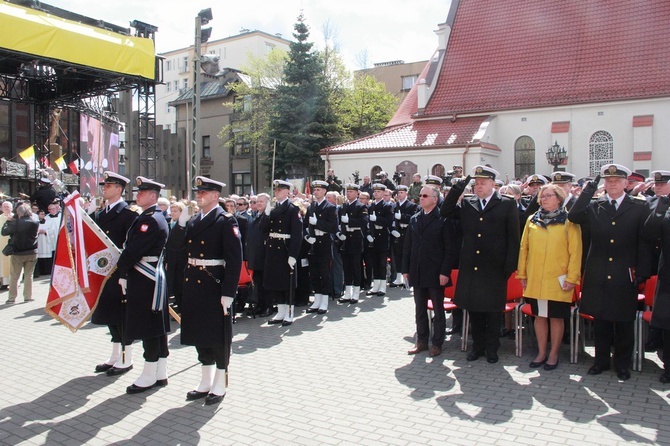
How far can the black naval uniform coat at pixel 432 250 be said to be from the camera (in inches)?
277

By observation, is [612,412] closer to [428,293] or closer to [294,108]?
[428,293]

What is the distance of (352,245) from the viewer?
11.2 m

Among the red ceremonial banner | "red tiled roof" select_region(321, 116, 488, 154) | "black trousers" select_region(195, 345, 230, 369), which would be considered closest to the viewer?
"black trousers" select_region(195, 345, 230, 369)

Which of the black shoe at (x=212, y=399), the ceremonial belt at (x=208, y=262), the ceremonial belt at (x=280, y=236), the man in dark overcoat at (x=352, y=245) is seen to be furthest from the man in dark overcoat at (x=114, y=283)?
the man in dark overcoat at (x=352, y=245)


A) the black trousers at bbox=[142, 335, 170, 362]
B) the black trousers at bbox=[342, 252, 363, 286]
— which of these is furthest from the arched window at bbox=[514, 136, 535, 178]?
the black trousers at bbox=[142, 335, 170, 362]

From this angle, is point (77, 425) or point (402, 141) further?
point (402, 141)

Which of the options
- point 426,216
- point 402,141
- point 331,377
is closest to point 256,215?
point 426,216

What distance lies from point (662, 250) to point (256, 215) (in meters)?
6.47

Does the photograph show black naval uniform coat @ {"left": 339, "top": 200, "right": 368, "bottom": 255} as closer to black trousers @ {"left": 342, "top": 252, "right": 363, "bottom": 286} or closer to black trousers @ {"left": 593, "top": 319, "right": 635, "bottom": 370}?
black trousers @ {"left": 342, "top": 252, "right": 363, "bottom": 286}

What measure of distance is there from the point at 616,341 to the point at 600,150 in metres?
25.2

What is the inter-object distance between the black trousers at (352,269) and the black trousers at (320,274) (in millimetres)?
882

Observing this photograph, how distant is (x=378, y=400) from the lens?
5496mm

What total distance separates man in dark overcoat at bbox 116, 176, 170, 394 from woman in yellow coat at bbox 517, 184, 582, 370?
3.89 meters

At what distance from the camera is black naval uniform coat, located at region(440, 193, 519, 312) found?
659cm
